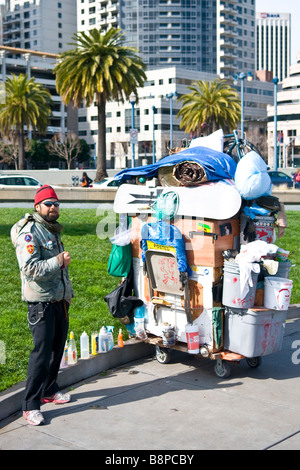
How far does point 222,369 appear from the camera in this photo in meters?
6.12

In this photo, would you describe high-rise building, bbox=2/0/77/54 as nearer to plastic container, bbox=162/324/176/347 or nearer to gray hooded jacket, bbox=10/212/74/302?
plastic container, bbox=162/324/176/347

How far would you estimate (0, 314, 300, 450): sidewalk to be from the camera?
4695 millimetres

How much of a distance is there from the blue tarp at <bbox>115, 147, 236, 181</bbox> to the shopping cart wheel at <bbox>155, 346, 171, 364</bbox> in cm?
176

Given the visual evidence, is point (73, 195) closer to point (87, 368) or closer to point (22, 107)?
point (87, 368)

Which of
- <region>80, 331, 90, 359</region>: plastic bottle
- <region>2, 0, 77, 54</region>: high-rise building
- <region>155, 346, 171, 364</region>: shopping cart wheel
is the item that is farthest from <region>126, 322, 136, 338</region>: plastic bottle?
<region>2, 0, 77, 54</region>: high-rise building

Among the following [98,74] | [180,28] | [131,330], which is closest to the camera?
[131,330]

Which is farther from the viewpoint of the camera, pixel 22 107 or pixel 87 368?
pixel 22 107

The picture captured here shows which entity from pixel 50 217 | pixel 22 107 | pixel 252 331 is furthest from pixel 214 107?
pixel 50 217

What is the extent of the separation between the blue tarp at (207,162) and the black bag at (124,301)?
1076 mm

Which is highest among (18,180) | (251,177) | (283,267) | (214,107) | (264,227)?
(214,107)

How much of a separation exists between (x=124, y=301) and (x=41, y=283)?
1578 millimetres

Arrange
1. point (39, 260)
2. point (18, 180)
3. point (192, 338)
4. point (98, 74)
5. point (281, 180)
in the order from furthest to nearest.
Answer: point (281, 180), point (98, 74), point (18, 180), point (192, 338), point (39, 260)

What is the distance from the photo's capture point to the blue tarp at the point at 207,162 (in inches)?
238
